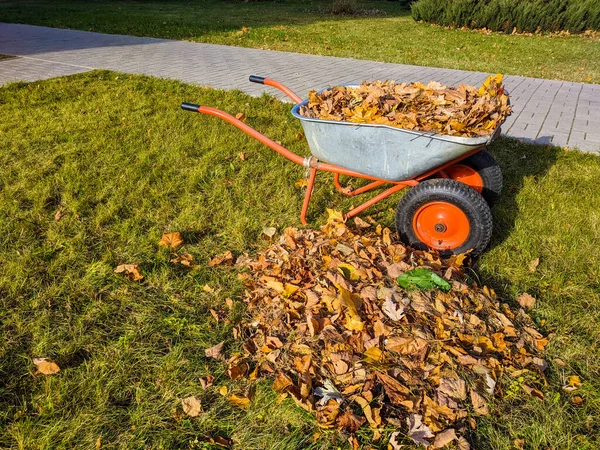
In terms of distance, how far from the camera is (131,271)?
2586mm

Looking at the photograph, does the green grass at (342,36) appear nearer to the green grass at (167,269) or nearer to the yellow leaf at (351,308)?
the green grass at (167,269)

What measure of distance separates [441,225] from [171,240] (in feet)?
5.69

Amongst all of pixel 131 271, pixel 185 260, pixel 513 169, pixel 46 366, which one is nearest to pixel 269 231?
pixel 185 260

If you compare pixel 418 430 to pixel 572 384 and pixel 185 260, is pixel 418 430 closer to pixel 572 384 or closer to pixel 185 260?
pixel 572 384

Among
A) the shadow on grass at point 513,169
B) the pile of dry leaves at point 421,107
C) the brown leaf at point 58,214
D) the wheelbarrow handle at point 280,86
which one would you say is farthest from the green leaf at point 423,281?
the brown leaf at point 58,214

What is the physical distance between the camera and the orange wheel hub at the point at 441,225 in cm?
254

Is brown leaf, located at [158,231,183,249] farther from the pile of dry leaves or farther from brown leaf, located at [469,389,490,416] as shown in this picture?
brown leaf, located at [469,389,490,416]

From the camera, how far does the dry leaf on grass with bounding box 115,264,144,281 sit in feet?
8.39

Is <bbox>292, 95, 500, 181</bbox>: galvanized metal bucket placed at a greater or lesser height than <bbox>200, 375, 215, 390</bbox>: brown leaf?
greater

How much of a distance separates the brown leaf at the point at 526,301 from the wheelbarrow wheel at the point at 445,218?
34 centimetres

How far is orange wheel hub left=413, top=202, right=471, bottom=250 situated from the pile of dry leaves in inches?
17.5

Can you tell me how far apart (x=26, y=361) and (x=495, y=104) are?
2797 millimetres

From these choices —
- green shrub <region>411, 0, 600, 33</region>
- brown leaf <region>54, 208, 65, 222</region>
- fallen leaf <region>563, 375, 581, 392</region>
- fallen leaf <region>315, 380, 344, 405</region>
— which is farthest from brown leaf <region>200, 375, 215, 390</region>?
green shrub <region>411, 0, 600, 33</region>

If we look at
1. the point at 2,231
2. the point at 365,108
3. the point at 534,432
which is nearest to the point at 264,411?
the point at 534,432
